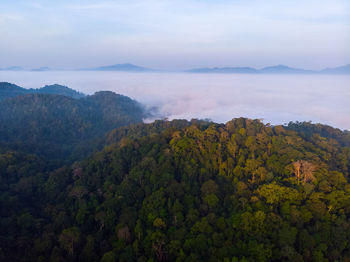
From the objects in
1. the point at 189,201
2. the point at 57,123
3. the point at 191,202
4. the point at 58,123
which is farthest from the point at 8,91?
the point at 191,202

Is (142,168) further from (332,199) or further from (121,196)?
(332,199)

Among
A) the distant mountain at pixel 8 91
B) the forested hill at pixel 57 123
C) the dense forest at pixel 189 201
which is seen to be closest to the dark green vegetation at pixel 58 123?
the forested hill at pixel 57 123

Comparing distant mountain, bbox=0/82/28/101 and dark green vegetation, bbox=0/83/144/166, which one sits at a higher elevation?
distant mountain, bbox=0/82/28/101

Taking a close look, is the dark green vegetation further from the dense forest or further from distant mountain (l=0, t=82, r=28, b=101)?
distant mountain (l=0, t=82, r=28, b=101)

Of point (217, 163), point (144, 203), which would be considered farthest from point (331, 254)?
point (144, 203)

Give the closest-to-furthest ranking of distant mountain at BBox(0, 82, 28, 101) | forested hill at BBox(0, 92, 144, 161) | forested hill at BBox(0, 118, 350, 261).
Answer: forested hill at BBox(0, 118, 350, 261), forested hill at BBox(0, 92, 144, 161), distant mountain at BBox(0, 82, 28, 101)

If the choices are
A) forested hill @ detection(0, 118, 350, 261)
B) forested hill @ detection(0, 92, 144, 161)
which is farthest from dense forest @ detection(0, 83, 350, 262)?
forested hill @ detection(0, 92, 144, 161)

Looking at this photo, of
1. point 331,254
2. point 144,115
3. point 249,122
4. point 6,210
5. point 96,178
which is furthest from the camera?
point 144,115
